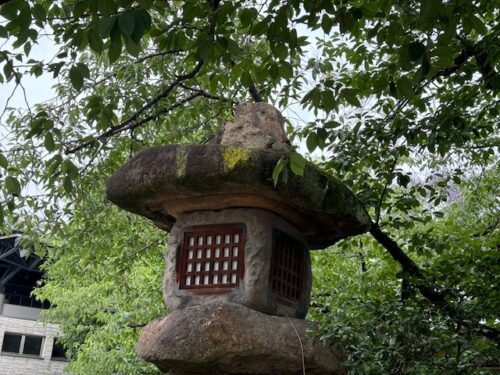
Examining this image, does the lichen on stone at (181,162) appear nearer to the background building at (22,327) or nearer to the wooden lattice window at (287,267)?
Answer: the wooden lattice window at (287,267)

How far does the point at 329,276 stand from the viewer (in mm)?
7875

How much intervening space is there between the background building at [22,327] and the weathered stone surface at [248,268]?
16166mm

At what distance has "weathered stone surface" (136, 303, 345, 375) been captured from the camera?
3.37 meters

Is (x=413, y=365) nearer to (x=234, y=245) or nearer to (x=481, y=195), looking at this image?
(x=234, y=245)

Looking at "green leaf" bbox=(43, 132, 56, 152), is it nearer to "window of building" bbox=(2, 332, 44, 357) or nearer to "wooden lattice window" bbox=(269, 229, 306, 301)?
"wooden lattice window" bbox=(269, 229, 306, 301)

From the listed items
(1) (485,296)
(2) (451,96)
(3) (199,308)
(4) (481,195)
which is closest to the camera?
(3) (199,308)

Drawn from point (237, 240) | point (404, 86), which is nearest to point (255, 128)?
point (237, 240)

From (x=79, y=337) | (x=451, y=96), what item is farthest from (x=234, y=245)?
(x=79, y=337)

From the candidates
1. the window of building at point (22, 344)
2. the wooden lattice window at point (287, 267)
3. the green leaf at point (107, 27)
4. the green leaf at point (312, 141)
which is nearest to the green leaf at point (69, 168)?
the wooden lattice window at point (287, 267)

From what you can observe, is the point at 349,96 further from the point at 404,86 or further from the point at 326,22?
the point at 326,22

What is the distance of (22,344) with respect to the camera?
20.0 meters

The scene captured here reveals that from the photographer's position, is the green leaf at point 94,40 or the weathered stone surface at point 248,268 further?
the weathered stone surface at point 248,268

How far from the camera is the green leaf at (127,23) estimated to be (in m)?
2.02

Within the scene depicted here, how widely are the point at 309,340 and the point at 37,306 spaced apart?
1943 cm
